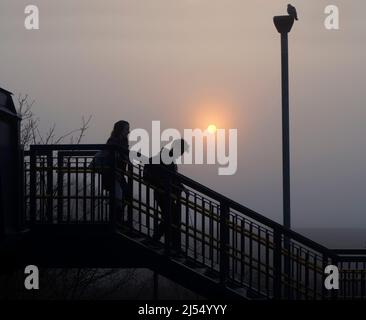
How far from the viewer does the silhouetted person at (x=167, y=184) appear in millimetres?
14844

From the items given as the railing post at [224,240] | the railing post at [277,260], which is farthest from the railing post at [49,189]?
the railing post at [277,260]

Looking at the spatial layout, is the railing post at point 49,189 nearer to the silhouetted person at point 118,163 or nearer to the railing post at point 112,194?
the silhouetted person at point 118,163

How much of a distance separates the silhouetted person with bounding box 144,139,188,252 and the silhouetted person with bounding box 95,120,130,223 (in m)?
0.39

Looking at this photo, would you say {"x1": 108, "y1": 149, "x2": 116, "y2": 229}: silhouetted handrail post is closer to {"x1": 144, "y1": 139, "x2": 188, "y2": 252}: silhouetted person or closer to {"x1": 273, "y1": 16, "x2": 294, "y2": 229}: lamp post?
{"x1": 144, "y1": 139, "x2": 188, "y2": 252}: silhouetted person

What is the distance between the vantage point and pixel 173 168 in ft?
50.1

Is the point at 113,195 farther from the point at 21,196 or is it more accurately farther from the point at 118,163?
the point at 21,196

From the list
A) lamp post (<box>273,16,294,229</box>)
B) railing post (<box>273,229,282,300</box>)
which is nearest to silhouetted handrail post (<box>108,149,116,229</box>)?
railing post (<box>273,229,282,300</box>)

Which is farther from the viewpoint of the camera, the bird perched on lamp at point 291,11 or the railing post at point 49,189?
the bird perched on lamp at point 291,11

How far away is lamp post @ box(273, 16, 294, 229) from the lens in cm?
1739

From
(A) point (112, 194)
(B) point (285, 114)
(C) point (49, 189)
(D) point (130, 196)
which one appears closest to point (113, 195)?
(A) point (112, 194)

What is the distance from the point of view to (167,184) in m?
14.7

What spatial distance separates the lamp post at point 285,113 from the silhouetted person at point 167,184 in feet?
9.51
